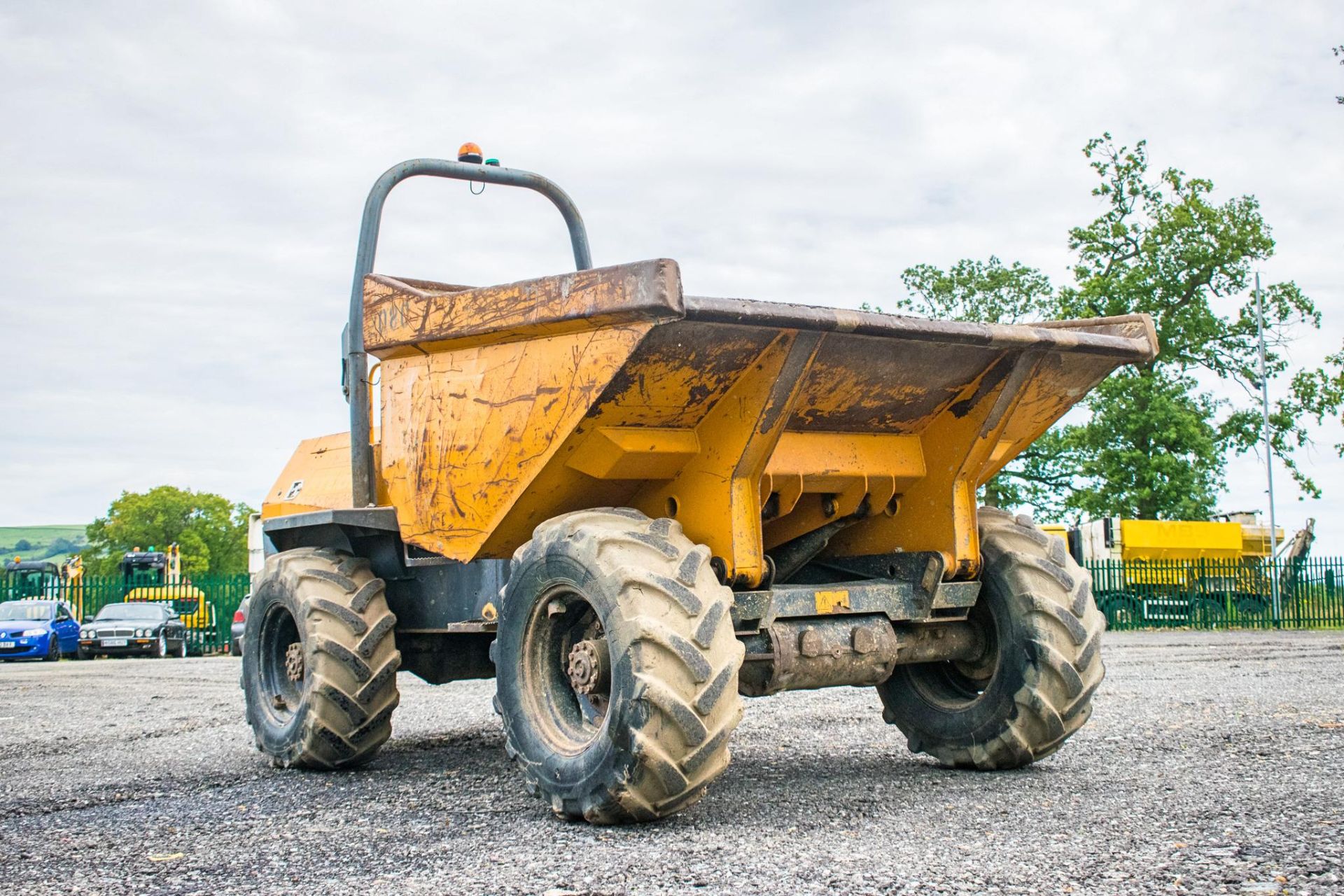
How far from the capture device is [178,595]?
3366 centimetres

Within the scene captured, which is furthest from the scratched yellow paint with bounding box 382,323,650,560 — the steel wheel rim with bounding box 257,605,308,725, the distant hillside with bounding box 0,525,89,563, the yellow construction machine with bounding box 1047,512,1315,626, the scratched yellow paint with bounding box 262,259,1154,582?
the distant hillside with bounding box 0,525,89,563

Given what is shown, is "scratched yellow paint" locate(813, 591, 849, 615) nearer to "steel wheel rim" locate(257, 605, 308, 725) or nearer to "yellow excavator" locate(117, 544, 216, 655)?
"steel wheel rim" locate(257, 605, 308, 725)

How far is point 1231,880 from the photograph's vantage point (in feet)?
12.3

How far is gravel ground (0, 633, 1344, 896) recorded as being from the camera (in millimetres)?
3988

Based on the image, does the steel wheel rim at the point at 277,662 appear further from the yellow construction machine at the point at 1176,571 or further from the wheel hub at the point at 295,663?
the yellow construction machine at the point at 1176,571

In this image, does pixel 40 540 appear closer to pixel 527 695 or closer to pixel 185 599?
pixel 185 599

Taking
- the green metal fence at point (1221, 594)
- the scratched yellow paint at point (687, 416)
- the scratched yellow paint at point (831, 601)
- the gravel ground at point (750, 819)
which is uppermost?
the scratched yellow paint at point (687, 416)

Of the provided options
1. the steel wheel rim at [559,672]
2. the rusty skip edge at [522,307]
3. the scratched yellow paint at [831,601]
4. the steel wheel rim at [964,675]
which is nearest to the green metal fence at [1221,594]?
the steel wheel rim at [964,675]

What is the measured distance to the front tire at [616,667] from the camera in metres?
4.55

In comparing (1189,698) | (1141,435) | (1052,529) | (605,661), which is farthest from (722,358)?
(1141,435)

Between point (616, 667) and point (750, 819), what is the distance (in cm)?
84

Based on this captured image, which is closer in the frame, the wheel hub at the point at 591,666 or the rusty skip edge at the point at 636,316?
the rusty skip edge at the point at 636,316

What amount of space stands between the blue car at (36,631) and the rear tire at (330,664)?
71.8 feet

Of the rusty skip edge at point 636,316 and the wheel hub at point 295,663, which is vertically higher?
the rusty skip edge at point 636,316
